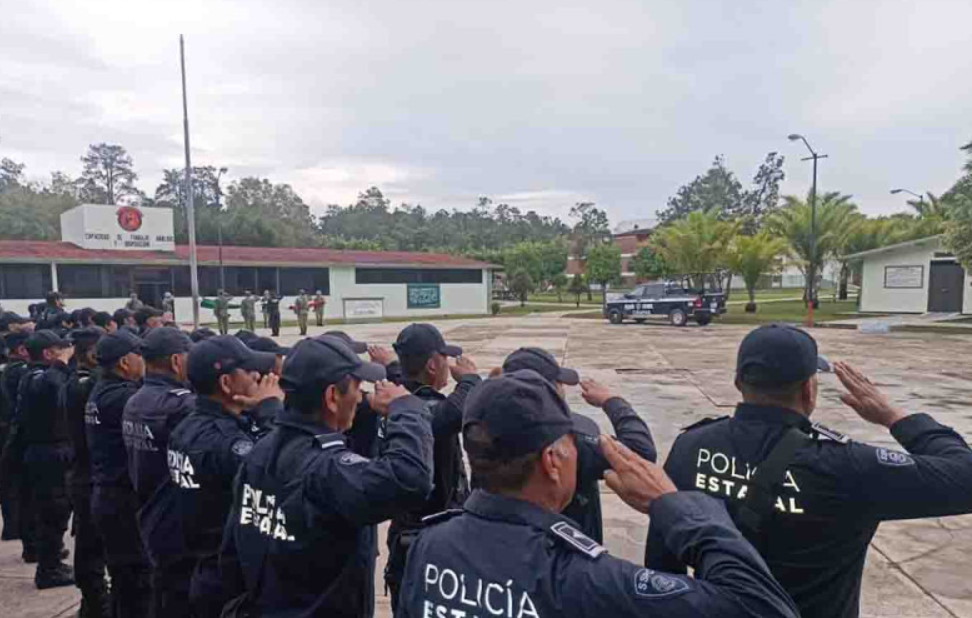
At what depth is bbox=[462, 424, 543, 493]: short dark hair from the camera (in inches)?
53.7

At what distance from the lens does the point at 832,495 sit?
5.75ft

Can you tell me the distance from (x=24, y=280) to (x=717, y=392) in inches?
998

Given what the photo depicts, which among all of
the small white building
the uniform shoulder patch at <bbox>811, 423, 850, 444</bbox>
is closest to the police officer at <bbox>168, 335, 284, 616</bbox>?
the uniform shoulder patch at <bbox>811, 423, 850, 444</bbox>

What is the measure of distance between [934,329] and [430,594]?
26112 millimetres

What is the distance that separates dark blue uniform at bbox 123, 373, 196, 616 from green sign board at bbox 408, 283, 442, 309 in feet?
102

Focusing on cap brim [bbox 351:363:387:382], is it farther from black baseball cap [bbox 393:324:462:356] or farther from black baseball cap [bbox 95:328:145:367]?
black baseball cap [bbox 95:328:145:367]

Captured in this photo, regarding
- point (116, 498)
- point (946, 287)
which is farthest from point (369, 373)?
point (946, 287)

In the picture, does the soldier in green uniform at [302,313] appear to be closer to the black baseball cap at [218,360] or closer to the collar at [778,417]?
the black baseball cap at [218,360]

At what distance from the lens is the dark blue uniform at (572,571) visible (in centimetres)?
117

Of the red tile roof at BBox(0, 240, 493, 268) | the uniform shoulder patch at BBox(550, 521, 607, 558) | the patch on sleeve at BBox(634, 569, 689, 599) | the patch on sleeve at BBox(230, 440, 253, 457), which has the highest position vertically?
the red tile roof at BBox(0, 240, 493, 268)

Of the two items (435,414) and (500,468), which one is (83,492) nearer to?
(435,414)

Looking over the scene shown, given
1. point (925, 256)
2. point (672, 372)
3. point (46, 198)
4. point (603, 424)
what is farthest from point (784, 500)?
point (46, 198)

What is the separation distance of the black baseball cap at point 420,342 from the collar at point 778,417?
4.95 ft

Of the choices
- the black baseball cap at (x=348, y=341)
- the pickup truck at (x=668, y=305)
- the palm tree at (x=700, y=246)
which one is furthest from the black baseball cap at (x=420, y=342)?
the palm tree at (x=700, y=246)
